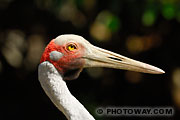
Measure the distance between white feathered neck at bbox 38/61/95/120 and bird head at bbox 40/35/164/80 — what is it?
0.06 metres

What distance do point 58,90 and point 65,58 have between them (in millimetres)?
277

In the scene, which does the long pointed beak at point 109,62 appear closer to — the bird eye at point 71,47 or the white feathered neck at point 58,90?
the bird eye at point 71,47

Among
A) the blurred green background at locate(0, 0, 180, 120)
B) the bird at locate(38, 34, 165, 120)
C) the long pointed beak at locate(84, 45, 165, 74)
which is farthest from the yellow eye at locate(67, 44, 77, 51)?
the blurred green background at locate(0, 0, 180, 120)

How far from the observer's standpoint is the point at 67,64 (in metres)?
2.99

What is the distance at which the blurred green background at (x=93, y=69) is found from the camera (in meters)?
6.25

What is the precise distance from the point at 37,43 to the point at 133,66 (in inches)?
150

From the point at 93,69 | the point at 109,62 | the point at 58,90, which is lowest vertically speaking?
the point at 93,69

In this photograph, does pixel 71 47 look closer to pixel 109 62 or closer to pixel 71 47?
pixel 71 47

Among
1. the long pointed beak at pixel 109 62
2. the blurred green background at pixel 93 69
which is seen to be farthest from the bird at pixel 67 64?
the blurred green background at pixel 93 69

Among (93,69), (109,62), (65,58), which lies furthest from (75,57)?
(93,69)

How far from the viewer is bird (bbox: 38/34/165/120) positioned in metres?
2.90

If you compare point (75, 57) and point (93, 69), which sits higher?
point (75, 57)

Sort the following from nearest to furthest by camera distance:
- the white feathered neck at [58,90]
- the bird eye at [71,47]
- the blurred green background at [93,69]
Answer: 1. the white feathered neck at [58,90]
2. the bird eye at [71,47]
3. the blurred green background at [93,69]

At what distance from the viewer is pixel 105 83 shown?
22.0 feet
